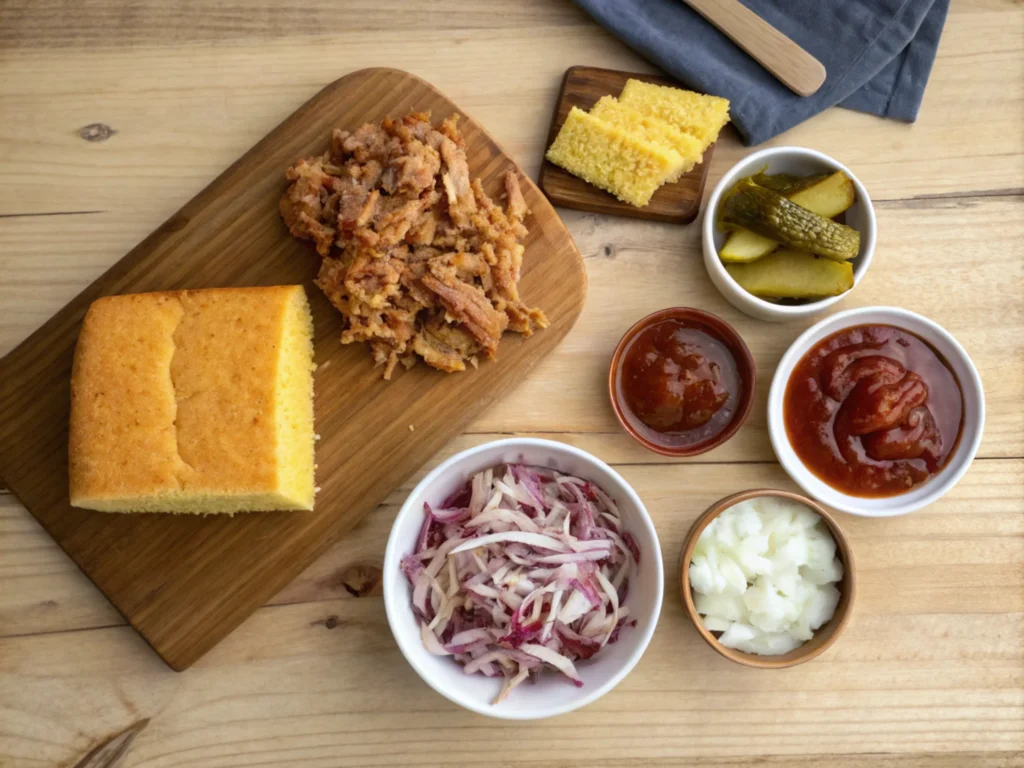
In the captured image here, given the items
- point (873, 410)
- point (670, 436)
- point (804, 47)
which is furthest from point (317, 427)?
point (804, 47)

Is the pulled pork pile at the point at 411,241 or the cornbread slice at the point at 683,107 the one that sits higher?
the cornbread slice at the point at 683,107

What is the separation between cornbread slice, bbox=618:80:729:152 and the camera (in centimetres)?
374

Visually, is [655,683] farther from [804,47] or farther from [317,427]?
[804,47]

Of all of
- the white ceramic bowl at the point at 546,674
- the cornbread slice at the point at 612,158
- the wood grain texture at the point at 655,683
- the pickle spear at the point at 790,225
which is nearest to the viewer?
the white ceramic bowl at the point at 546,674

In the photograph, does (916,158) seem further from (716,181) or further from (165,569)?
(165,569)

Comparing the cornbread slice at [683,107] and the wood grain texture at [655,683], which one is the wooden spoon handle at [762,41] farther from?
the wood grain texture at [655,683]

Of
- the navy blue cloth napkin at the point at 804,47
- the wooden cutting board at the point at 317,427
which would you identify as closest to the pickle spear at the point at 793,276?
the navy blue cloth napkin at the point at 804,47

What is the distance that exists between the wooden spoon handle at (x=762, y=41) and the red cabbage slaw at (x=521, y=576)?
7.06ft

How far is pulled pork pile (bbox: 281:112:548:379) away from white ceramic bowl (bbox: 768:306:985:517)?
1.13 m

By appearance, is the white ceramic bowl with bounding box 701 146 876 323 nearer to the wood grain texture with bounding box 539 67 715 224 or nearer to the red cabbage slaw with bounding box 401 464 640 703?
the wood grain texture with bounding box 539 67 715 224

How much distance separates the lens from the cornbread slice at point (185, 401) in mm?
3264

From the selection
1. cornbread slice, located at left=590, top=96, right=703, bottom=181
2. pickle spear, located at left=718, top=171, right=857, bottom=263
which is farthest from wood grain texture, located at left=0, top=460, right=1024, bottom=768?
cornbread slice, located at left=590, top=96, right=703, bottom=181

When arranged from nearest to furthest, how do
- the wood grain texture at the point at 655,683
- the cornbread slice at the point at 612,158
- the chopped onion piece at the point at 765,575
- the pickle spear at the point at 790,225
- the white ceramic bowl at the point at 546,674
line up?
the white ceramic bowl at the point at 546,674, the pickle spear at the point at 790,225, the chopped onion piece at the point at 765,575, the cornbread slice at the point at 612,158, the wood grain texture at the point at 655,683

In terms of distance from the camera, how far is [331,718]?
375 cm
